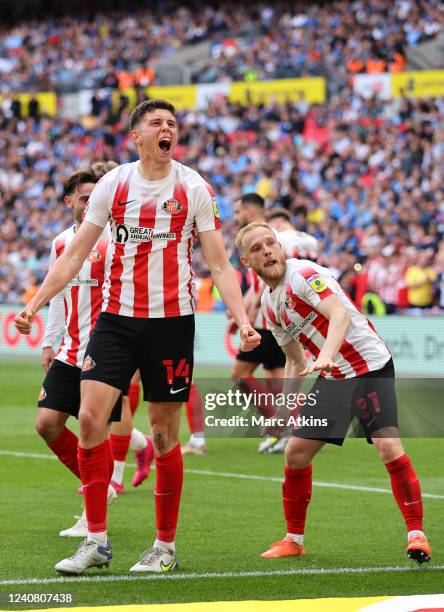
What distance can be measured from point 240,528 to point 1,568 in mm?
1902

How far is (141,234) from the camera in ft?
19.1

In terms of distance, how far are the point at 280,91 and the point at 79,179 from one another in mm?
22466

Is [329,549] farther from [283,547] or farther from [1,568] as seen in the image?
[1,568]

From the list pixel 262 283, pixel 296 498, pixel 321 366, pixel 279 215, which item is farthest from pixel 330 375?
pixel 279 215

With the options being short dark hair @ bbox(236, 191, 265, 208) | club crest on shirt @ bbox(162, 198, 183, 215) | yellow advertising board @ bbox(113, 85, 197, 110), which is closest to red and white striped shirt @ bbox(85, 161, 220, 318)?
club crest on shirt @ bbox(162, 198, 183, 215)

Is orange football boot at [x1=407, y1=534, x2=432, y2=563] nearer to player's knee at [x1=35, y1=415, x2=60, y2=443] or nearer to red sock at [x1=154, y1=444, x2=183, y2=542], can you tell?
red sock at [x1=154, y1=444, x2=183, y2=542]

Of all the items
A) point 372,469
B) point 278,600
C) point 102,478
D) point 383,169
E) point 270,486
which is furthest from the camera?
point 383,169

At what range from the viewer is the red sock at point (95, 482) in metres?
→ 5.76

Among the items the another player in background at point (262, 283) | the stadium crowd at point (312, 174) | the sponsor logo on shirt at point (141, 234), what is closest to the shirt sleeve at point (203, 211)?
the sponsor logo on shirt at point (141, 234)

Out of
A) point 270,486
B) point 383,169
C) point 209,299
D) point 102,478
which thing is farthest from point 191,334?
point 383,169

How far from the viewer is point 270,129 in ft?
89.9

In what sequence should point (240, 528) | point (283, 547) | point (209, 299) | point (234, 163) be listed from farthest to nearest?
point (234, 163)
point (209, 299)
point (240, 528)
point (283, 547)

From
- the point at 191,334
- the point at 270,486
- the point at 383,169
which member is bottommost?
the point at 270,486

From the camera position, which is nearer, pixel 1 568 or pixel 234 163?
pixel 1 568
